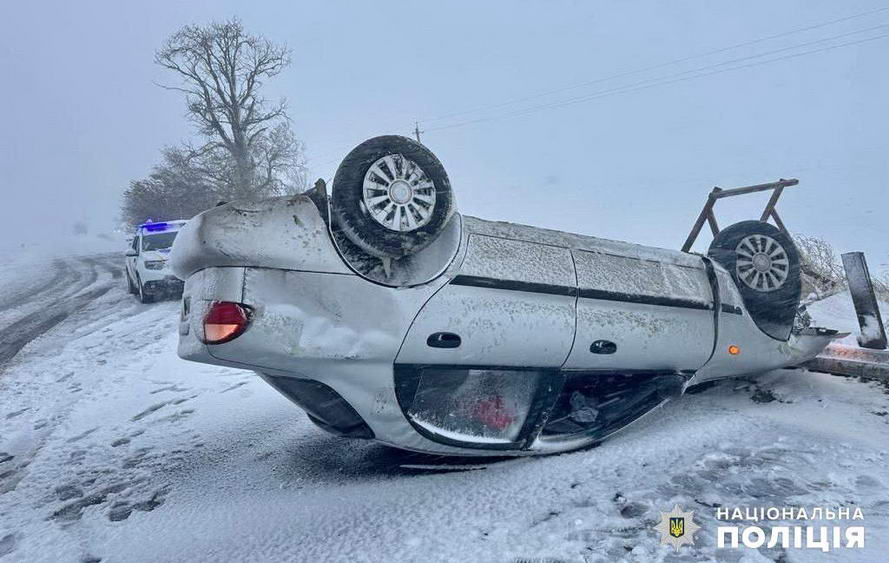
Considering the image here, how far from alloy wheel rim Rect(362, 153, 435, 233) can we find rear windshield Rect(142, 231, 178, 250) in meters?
10.1

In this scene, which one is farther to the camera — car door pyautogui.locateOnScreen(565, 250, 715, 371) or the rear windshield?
the rear windshield

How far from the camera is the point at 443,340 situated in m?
2.66

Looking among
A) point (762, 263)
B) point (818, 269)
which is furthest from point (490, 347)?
point (818, 269)

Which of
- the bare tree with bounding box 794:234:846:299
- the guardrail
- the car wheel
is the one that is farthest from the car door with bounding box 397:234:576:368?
the car wheel

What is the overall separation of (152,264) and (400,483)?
973 centimetres

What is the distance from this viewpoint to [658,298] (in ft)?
10.5

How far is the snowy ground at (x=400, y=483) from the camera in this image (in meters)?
2.22

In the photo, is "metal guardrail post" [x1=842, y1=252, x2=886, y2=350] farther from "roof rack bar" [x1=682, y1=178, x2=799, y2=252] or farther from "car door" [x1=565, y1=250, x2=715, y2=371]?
"roof rack bar" [x1=682, y1=178, x2=799, y2=252]

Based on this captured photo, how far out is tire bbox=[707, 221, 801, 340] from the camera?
3672 millimetres

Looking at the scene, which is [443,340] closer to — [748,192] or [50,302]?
[748,192]

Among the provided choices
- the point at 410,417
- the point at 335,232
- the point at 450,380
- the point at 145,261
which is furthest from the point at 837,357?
the point at 145,261

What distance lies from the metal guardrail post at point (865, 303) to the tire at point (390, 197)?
3.37 metres

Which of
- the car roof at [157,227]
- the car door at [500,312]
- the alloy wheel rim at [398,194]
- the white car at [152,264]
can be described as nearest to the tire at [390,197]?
the alloy wheel rim at [398,194]

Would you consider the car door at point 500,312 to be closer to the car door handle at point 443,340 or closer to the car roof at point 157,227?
the car door handle at point 443,340
